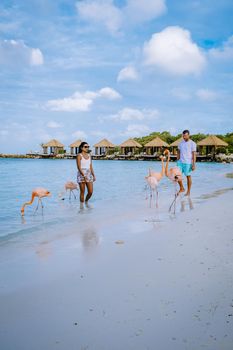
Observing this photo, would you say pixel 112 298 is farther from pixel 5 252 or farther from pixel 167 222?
pixel 167 222

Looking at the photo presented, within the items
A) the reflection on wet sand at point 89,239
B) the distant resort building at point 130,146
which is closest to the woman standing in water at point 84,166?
the reflection on wet sand at point 89,239

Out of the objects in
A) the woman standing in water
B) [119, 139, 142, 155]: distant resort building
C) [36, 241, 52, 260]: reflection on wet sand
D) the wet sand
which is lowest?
[36, 241, 52, 260]: reflection on wet sand

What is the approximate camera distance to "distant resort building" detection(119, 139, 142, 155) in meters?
61.9

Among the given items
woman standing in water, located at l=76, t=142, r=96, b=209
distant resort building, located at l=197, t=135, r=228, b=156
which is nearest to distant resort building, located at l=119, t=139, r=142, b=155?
distant resort building, located at l=197, t=135, r=228, b=156

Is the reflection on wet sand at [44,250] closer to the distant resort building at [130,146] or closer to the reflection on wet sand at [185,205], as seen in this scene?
the reflection on wet sand at [185,205]

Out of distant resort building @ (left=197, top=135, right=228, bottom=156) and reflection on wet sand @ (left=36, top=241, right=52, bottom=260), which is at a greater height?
distant resort building @ (left=197, top=135, right=228, bottom=156)

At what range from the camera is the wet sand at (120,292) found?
2.03 meters

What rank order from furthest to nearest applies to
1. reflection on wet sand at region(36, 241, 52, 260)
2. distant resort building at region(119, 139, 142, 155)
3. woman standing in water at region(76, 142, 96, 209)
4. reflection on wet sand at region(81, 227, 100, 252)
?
1. distant resort building at region(119, 139, 142, 155)
2. woman standing in water at region(76, 142, 96, 209)
3. reflection on wet sand at region(81, 227, 100, 252)
4. reflection on wet sand at region(36, 241, 52, 260)

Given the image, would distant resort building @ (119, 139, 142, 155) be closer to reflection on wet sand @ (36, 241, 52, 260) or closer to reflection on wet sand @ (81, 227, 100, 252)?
reflection on wet sand @ (81, 227, 100, 252)

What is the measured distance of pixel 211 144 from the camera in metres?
51.3

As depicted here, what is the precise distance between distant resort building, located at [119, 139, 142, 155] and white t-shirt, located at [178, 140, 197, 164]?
5160 cm

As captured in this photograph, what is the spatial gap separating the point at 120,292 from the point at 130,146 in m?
60.1

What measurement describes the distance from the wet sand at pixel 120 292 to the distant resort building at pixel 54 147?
65892 mm

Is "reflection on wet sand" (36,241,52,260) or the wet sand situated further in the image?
"reflection on wet sand" (36,241,52,260)
